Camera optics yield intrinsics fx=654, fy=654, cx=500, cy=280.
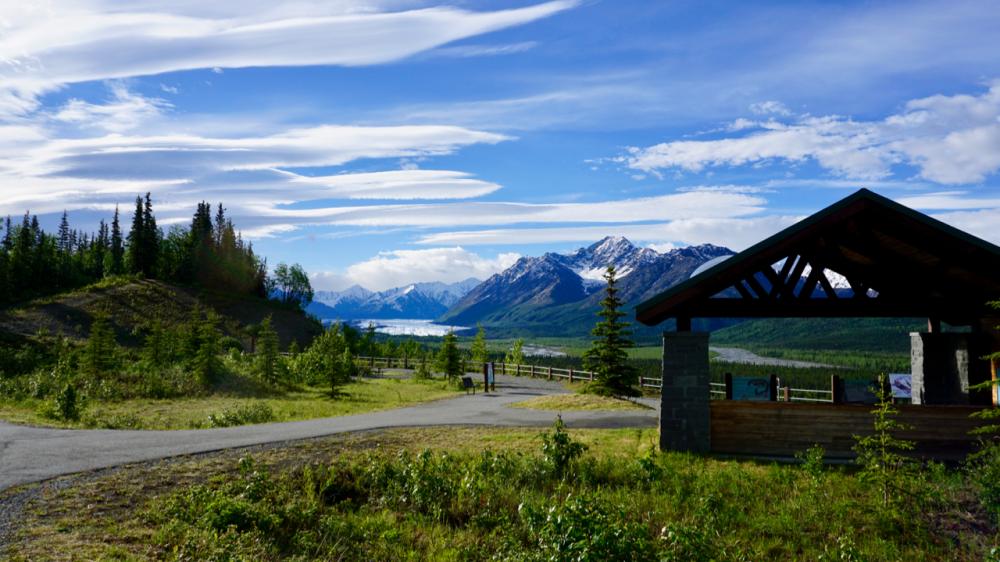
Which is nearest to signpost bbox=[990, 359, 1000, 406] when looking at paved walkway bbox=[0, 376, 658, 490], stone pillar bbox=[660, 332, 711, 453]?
stone pillar bbox=[660, 332, 711, 453]

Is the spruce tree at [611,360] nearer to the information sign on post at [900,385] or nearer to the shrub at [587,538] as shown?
the information sign on post at [900,385]

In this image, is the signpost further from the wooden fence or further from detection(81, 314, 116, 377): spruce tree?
detection(81, 314, 116, 377): spruce tree

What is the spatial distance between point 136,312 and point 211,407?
60.3m

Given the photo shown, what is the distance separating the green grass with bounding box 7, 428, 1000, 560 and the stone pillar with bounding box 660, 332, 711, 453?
928mm

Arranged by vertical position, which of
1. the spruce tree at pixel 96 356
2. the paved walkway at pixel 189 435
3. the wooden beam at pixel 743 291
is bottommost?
the paved walkway at pixel 189 435

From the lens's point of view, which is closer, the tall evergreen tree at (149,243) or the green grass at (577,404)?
the green grass at (577,404)

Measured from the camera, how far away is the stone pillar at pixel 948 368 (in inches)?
699

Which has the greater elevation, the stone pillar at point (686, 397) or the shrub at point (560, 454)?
the stone pillar at point (686, 397)

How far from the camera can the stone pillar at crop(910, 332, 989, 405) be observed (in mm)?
17766

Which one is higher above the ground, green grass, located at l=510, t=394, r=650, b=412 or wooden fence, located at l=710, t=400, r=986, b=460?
wooden fence, located at l=710, t=400, r=986, b=460

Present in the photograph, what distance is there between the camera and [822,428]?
14766 millimetres

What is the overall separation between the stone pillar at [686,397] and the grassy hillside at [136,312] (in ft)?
185

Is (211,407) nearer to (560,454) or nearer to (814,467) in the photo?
(560,454)

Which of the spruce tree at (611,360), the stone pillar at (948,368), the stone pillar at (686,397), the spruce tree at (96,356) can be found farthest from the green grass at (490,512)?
the spruce tree at (96,356)
